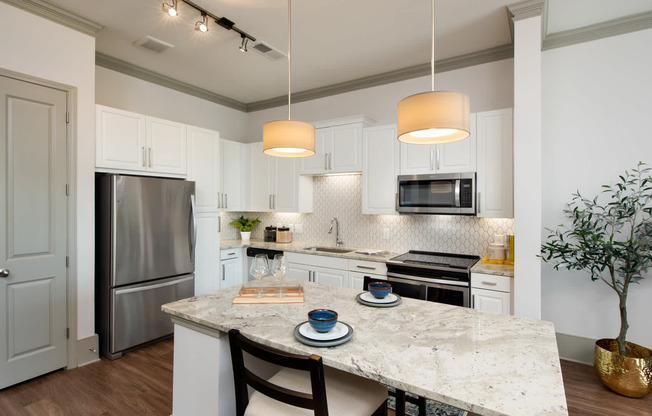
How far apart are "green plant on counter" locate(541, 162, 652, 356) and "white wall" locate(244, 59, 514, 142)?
3.95 ft

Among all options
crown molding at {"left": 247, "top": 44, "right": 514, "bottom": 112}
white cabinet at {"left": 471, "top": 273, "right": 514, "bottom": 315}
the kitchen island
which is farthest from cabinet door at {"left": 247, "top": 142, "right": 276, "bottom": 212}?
white cabinet at {"left": 471, "top": 273, "right": 514, "bottom": 315}

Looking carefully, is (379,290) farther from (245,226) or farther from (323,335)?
(245,226)

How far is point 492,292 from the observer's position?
2.84 metres

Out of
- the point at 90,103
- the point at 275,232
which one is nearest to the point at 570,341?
the point at 275,232

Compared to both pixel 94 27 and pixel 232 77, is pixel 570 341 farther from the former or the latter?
pixel 94 27

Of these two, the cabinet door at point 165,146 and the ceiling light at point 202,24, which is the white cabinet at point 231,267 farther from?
the ceiling light at point 202,24

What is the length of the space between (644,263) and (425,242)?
1.76 meters

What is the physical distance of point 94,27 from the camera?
2908 millimetres

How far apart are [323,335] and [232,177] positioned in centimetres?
365

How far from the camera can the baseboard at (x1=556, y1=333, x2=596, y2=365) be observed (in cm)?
295

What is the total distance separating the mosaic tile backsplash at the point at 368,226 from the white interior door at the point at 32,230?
2289 mm

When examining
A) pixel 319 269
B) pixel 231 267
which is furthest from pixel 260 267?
pixel 231 267

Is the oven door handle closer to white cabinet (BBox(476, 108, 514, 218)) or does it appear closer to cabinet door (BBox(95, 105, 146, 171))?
white cabinet (BBox(476, 108, 514, 218))

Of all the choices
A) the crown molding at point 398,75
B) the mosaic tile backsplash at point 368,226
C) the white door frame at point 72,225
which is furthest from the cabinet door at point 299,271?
the crown molding at point 398,75
